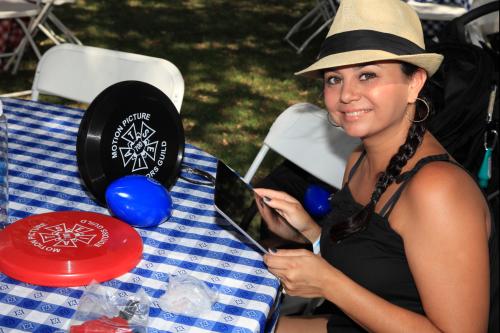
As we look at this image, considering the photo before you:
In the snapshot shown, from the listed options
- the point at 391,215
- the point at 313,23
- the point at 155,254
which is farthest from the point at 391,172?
the point at 313,23

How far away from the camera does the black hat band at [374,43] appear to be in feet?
6.05

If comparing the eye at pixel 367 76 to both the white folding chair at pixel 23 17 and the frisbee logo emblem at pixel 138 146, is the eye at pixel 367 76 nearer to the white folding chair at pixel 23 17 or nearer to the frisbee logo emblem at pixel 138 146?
the frisbee logo emblem at pixel 138 146

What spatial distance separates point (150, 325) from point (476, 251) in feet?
2.54

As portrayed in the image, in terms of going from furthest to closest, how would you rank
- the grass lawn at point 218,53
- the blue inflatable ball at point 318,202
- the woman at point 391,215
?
the grass lawn at point 218,53, the blue inflatable ball at point 318,202, the woman at point 391,215

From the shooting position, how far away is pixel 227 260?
1724 mm

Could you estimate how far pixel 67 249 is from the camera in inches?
62.9

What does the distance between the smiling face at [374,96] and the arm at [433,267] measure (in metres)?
0.18

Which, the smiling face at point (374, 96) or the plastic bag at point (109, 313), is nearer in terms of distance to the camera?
the plastic bag at point (109, 313)

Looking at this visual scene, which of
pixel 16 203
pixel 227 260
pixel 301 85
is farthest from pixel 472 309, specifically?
pixel 301 85

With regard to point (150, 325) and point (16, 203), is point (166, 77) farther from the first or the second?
point (150, 325)

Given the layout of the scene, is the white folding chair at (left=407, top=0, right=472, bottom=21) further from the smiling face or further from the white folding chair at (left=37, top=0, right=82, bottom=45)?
the smiling face

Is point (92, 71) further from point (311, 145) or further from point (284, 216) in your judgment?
point (284, 216)

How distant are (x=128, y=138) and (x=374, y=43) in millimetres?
670

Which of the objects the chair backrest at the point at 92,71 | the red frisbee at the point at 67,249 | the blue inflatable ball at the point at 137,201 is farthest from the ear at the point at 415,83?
the chair backrest at the point at 92,71
